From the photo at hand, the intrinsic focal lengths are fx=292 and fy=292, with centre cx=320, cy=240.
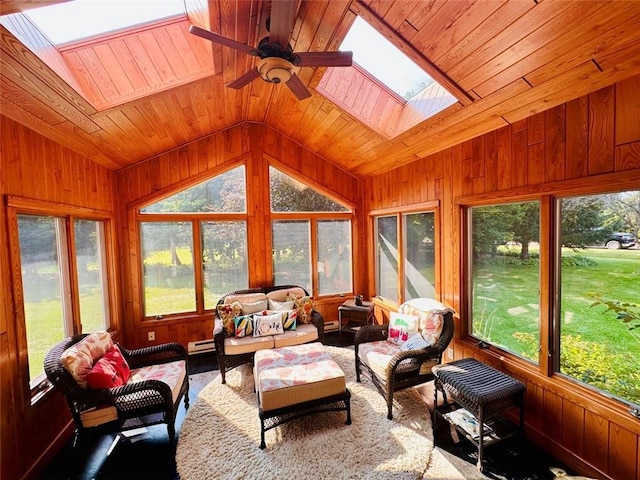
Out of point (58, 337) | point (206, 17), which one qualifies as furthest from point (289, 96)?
point (58, 337)

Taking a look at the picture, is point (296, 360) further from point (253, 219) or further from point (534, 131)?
point (534, 131)

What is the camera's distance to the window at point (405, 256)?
3.77 metres

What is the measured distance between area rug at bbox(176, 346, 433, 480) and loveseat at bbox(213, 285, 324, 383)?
18.6 inches

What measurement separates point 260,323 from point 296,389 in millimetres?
1319

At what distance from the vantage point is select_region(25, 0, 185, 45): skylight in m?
1.86

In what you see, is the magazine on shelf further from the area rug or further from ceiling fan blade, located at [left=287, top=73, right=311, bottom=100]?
ceiling fan blade, located at [left=287, top=73, right=311, bottom=100]

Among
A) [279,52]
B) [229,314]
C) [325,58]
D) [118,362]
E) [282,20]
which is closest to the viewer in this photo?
[282,20]

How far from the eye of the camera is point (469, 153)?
2990 millimetres

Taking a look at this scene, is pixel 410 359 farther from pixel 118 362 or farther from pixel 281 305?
pixel 118 362

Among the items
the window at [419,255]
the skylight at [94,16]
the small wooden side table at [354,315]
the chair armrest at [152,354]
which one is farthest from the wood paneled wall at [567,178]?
the chair armrest at [152,354]

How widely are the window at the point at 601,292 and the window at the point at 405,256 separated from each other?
1.46 meters

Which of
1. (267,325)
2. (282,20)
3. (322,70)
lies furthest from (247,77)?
(267,325)

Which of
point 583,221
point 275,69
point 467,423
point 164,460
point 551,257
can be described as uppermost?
point 275,69

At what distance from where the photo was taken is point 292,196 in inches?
188
